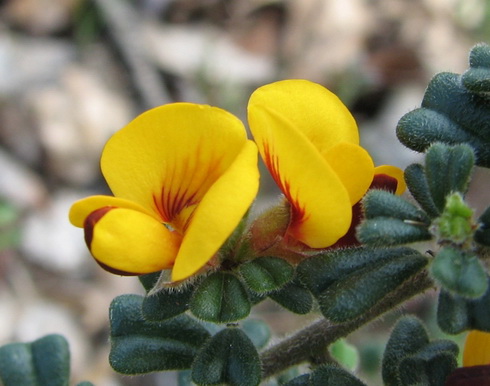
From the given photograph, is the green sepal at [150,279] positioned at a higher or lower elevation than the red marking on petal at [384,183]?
lower

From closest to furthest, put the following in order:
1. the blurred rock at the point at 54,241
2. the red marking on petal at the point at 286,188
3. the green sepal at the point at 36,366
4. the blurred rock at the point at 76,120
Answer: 1. the red marking on petal at the point at 286,188
2. the green sepal at the point at 36,366
3. the blurred rock at the point at 54,241
4. the blurred rock at the point at 76,120

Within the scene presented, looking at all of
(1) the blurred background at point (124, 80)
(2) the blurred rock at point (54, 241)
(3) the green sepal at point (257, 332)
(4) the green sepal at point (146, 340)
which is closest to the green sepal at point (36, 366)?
(4) the green sepal at point (146, 340)

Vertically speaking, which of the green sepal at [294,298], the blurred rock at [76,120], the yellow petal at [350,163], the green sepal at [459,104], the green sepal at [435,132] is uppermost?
the green sepal at [459,104]

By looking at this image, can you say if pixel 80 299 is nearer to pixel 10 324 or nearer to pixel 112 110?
pixel 10 324

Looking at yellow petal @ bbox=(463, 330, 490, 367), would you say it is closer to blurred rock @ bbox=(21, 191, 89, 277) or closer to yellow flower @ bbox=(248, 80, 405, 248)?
yellow flower @ bbox=(248, 80, 405, 248)

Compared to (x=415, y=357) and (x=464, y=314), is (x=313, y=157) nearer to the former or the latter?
(x=464, y=314)

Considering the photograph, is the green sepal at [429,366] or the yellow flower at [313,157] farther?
the green sepal at [429,366]

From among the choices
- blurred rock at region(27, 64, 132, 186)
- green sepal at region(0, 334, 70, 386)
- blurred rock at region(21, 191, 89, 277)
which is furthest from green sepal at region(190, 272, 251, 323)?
blurred rock at region(27, 64, 132, 186)

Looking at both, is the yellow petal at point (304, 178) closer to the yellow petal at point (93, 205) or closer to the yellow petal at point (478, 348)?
the yellow petal at point (93, 205)
